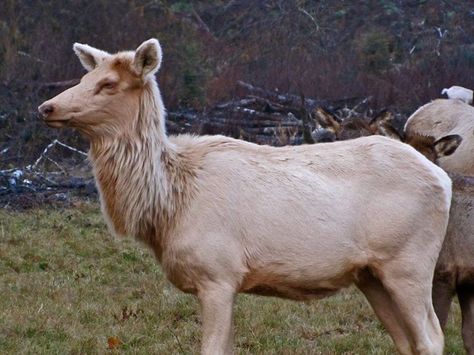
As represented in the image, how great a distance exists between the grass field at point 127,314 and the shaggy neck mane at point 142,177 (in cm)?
159

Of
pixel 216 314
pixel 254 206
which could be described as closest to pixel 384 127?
pixel 254 206

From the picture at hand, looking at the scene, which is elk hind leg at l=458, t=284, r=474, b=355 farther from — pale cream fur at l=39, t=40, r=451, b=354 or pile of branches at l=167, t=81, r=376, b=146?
pile of branches at l=167, t=81, r=376, b=146

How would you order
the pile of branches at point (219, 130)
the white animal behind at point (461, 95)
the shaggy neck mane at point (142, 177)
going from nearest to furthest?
the shaggy neck mane at point (142, 177), the pile of branches at point (219, 130), the white animal behind at point (461, 95)

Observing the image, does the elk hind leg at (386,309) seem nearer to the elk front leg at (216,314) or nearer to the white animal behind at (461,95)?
the elk front leg at (216,314)

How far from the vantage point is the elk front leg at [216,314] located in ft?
19.3

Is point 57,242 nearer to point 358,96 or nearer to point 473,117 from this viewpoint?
point 473,117

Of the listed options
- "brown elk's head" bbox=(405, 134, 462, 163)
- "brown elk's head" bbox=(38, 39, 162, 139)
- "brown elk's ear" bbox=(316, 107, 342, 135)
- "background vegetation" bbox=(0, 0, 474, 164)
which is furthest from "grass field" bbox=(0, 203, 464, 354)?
"background vegetation" bbox=(0, 0, 474, 164)

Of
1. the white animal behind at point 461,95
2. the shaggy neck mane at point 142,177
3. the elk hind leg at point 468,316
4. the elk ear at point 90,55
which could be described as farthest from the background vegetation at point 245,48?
the shaggy neck mane at point 142,177

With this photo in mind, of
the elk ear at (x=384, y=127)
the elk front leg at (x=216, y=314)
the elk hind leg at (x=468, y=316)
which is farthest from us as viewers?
the elk ear at (x=384, y=127)

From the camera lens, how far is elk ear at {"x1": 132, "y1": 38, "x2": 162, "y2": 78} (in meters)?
6.04

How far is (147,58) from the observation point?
6.11 metres

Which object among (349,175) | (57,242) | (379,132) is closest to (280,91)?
(57,242)

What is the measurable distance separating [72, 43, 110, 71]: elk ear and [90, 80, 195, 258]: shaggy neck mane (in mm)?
350

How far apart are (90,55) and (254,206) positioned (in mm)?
1345
